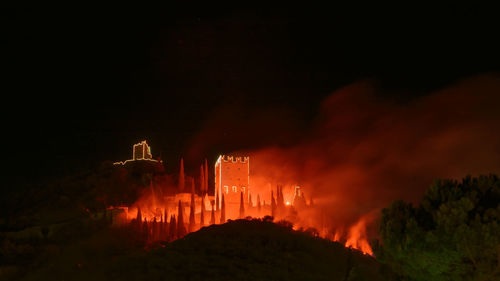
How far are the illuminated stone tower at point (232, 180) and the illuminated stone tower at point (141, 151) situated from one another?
20.9 metres

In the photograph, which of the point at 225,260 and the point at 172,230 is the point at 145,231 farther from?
the point at 225,260

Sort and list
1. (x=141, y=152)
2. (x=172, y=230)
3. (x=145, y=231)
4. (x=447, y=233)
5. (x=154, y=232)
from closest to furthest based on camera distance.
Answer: (x=447, y=233) < (x=172, y=230) < (x=154, y=232) < (x=145, y=231) < (x=141, y=152)

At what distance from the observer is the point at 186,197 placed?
74.4 meters

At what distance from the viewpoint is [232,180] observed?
78000 mm

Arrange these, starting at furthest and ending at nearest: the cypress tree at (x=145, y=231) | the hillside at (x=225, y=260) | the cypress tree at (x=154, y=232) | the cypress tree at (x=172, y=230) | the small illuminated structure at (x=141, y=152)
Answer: the small illuminated structure at (x=141, y=152) → the cypress tree at (x=145, y=231) → the cypress tree at (x=154, y=232) → the cypress tree at (x=172, y=230) → the hillside at (x=225, y=260)

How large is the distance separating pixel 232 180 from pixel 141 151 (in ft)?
83.3

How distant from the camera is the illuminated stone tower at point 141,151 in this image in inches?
3681

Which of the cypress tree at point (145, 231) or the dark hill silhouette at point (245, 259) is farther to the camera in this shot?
the cypress tree at point (145, 231)

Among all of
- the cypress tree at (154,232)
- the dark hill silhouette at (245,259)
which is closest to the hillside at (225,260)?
the dark hill silhouette at (245,259)

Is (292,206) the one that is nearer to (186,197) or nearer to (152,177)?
(186,197)

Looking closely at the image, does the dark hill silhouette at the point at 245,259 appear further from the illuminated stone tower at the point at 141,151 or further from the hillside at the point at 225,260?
the illuminated stone tower at the point at 141,151

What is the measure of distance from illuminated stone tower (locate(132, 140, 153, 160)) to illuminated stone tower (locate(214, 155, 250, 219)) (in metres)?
20.9

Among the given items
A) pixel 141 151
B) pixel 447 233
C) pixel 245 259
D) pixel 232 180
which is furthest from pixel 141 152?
pixel 447 233

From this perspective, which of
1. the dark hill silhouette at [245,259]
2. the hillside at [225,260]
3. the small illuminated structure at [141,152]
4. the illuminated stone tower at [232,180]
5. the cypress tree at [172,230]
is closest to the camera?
the dark hill silhouette at [245,259]
